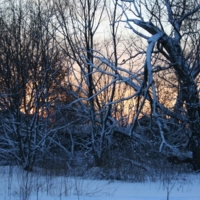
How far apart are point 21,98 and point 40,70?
8.44 feet

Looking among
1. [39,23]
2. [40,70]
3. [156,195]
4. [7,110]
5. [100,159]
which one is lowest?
[156,195]

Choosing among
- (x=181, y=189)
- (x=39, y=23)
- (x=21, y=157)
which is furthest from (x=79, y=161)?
(x=181, y=189)

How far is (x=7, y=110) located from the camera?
52.5ft

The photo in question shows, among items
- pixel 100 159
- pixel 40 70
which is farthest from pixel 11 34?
pixel 100 159

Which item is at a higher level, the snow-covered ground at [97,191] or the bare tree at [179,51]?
the bare tree at [179,51]

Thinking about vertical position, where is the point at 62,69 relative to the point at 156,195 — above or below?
above

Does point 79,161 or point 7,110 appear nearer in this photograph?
point 7,110

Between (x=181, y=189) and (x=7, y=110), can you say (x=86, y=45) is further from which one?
(x=181, y=189)

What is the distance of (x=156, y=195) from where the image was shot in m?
9.05

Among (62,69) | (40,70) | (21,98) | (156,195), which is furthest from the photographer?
(62,69)

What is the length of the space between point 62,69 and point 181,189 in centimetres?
1211

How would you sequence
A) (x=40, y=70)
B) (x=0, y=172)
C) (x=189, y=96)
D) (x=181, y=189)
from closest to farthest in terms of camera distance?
(x=181, y=189) < (x=0, y=172) < (x=189, y=96) < (x=40, y=70)

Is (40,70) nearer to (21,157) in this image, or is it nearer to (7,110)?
(7,110)

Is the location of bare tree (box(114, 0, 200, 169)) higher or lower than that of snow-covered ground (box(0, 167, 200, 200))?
higher
